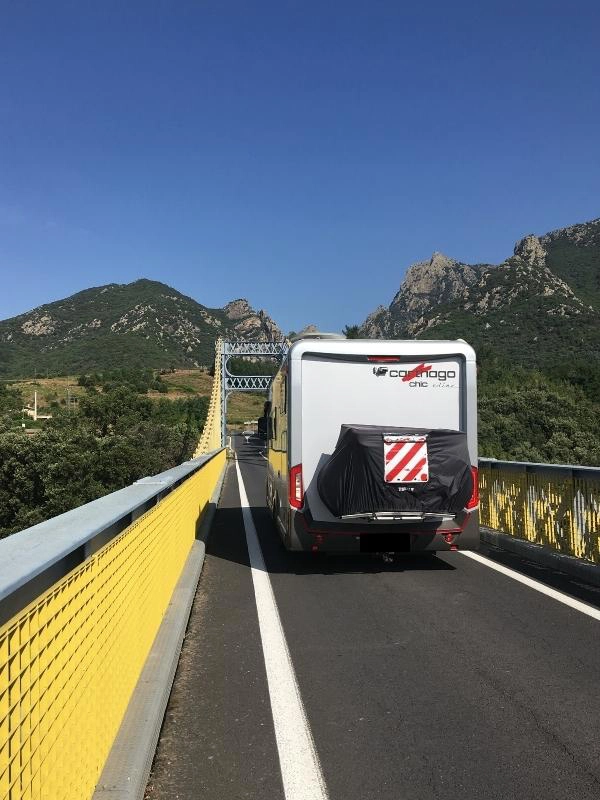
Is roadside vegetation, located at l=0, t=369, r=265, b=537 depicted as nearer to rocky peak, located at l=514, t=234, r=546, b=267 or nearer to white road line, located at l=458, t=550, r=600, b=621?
white road line, located at l=458, t=550, r=600, b=621

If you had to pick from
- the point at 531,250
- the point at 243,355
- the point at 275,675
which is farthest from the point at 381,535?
the point at 531,250

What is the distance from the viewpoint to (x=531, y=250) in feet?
486

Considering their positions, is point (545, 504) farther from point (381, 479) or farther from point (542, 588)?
point (381, 479)

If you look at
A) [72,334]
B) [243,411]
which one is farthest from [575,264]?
[72,334]

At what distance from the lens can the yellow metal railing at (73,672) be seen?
214 centimetres

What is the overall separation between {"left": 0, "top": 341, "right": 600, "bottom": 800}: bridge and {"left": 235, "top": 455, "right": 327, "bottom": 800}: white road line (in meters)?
0.01

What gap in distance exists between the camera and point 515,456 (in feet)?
185

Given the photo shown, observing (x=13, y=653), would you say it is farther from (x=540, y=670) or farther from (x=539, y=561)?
(x=539, y=561)

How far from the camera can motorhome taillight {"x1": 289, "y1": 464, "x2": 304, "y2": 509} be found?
28.8 feet

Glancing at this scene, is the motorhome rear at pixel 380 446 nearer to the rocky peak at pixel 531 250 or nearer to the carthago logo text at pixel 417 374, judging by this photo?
the carthago logo text at pixel 417 374

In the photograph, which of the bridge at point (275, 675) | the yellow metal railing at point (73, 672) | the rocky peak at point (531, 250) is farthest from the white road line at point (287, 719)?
the rocky peak at point (531, 250)

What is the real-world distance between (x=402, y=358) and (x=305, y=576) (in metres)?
2.99

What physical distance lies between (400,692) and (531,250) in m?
154

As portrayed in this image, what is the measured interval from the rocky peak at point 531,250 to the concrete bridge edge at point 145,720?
14246 centimetres
